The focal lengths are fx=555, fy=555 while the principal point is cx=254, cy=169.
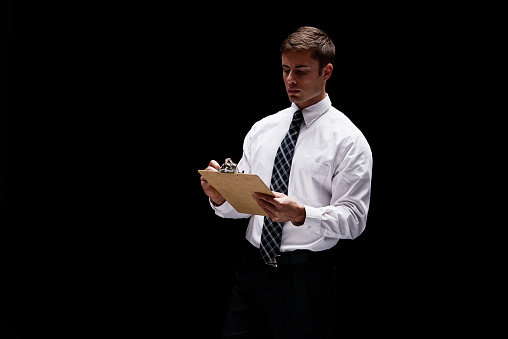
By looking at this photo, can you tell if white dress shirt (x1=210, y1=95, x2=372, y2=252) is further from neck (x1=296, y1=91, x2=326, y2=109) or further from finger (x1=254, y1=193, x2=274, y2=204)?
finger (x1=254, y1=193, x2=274, y2=204)

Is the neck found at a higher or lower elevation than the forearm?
higher

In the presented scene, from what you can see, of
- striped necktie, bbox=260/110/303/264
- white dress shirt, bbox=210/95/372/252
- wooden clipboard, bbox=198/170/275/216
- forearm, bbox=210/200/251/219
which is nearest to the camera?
wooden clipboard, bbox=198/170/275/216

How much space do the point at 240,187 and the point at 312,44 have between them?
60cm

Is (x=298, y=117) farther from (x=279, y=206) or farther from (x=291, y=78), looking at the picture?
(x=279, y=206)

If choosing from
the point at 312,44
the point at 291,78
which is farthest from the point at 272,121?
the point at 312,44

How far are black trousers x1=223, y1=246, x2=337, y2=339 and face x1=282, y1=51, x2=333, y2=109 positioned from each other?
58 cm

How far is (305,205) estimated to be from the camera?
1.92 m

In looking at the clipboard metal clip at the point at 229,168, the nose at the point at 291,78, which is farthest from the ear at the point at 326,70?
the clipboard metal clip at the point at 229,168

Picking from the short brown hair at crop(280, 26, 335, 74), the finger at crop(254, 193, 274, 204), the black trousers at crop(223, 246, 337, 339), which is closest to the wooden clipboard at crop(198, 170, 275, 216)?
the finger at crop(254, 193, 274, 204)

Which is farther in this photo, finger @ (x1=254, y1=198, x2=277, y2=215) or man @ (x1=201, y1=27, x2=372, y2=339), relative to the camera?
man @ (x1=201, y1=27, x2=372, y2=339)

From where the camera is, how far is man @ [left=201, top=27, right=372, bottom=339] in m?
1.97

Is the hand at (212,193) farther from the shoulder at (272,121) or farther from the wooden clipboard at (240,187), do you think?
the shoulder at (272,121)

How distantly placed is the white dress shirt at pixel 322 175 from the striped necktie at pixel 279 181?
0.02 meters

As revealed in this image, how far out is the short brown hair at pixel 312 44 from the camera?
200cm
